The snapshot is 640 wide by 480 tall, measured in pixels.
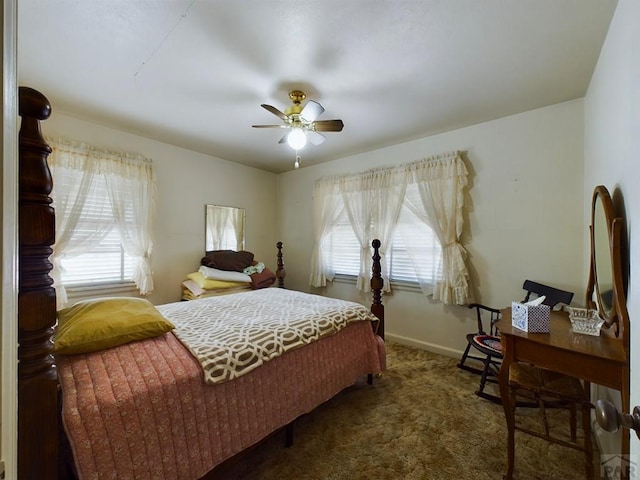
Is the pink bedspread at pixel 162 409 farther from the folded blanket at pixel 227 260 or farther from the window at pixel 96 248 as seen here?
the folded blanket at pixel 227 260

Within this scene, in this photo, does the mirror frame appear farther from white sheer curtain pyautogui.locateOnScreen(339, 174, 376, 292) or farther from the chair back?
white sheer curtain pyautogui.locateOnScreen(339, 174, 376, 292)

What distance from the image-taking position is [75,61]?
181 cm

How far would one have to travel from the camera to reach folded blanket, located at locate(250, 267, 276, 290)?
3.62 metres

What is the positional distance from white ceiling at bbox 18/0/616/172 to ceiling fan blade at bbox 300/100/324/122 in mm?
229

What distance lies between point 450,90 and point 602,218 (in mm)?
1383

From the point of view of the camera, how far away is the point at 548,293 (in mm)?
2314

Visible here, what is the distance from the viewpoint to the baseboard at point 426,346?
292 centimetres

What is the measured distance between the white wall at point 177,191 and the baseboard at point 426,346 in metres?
2.57

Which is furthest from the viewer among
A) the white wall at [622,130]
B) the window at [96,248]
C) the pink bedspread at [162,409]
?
the window at [96,248]

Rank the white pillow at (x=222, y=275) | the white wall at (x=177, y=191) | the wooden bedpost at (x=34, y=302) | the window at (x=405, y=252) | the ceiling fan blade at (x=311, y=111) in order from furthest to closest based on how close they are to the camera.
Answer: the white pillow at (x=222, y=275) < the window at (x=405, y=252) < the white wall at (x=177, y=191) < the ceiling fan blade at (x=311, y=111) < the wooden bedpost at (x=34, y=302)

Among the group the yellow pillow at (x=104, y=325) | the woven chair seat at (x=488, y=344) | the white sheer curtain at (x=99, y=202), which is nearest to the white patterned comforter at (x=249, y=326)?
the yellow pillow at (x=104, y=325)

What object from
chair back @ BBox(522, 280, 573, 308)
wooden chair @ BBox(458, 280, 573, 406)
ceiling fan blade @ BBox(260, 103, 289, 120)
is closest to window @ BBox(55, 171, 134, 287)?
ceiling fan blade @ BBox(260, 103, 289, 120)

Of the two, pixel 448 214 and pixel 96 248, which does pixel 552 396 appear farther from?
pixel 96 248

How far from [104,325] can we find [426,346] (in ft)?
10.0
